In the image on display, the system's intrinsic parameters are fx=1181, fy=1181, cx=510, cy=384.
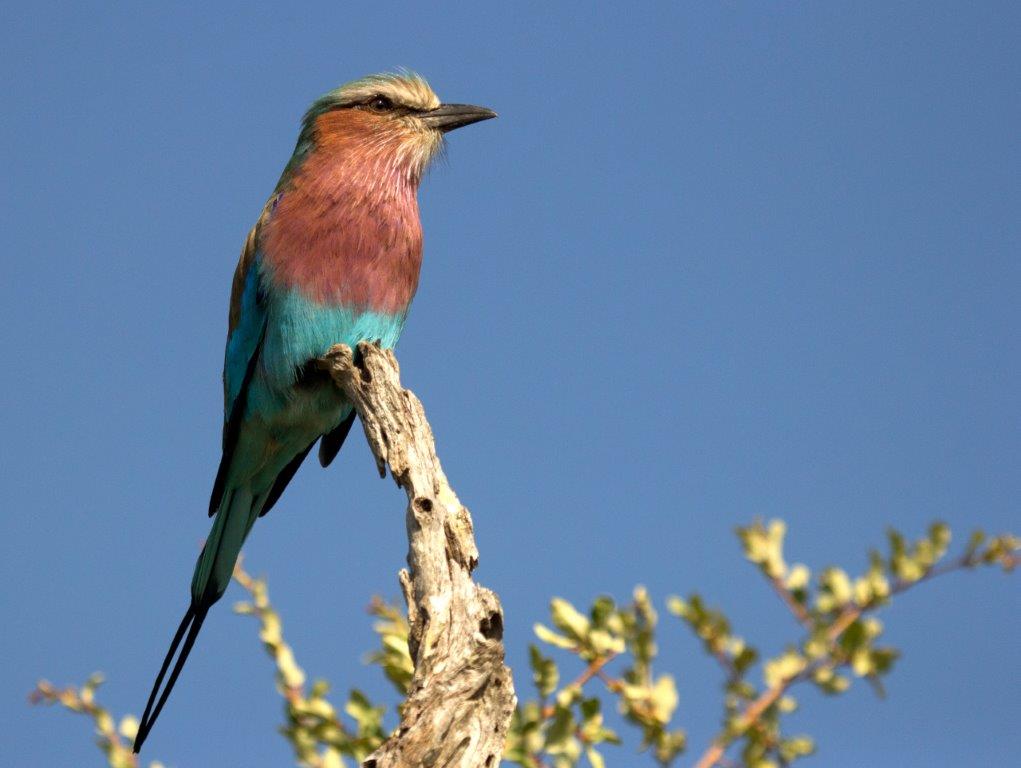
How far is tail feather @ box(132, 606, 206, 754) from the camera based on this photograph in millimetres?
4336

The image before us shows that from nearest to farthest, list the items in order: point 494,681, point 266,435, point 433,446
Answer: point 494,681
point 433,446
point 266,435

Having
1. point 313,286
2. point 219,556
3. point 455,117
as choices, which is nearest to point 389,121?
point 455,117

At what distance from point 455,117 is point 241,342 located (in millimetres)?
1390

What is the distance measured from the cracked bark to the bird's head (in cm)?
A: 148

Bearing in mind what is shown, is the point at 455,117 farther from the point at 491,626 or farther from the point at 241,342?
the point at 491,626

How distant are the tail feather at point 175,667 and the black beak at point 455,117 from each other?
2304 mm

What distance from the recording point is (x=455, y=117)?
5207 millimetres

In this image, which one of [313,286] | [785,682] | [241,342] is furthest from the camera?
[241,342]

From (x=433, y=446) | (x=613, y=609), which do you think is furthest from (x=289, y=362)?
(x=613, y=609)

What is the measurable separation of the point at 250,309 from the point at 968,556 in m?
2.91

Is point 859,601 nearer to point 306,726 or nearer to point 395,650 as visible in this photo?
point 395,650

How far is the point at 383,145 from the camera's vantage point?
4949 mm

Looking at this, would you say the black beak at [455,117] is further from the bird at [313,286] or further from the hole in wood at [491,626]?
the hole in wood at [491,626]

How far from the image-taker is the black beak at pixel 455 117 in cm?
518
